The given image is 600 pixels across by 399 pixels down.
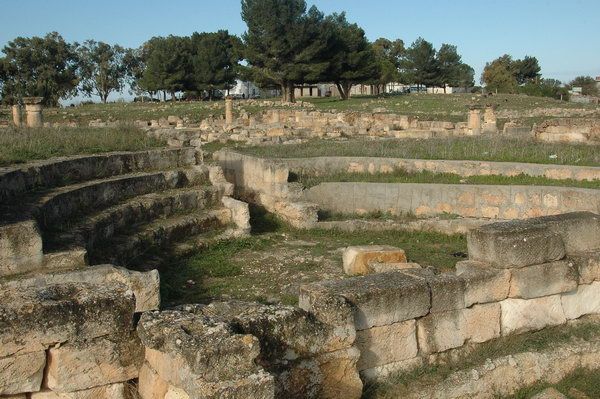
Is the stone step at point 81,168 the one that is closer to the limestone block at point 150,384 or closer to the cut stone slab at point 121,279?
the cut stone slab at point 121,279

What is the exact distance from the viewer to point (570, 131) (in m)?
21.4

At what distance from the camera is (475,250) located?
638 centimetres

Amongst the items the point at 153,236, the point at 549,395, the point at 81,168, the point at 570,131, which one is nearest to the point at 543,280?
the point at 549,395

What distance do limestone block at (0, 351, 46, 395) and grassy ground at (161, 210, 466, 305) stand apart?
11.4 feet

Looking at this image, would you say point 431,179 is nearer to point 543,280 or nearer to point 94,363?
point 543,280

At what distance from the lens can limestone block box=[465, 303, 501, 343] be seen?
19.1 ft

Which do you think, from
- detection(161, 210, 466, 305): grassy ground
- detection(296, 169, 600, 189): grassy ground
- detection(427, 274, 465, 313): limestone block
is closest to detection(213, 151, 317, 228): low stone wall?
detection(161, 210, 466, 305): grassy ground

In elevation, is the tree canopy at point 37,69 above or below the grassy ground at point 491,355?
above

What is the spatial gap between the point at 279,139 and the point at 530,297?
16233 mm

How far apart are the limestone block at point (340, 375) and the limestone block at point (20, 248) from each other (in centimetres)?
375

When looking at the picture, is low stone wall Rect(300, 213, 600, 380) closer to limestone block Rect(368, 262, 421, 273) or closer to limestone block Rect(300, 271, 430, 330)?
limestone block Rect(300, 271, 430, 330)

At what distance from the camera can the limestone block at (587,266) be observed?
6488 millimetres

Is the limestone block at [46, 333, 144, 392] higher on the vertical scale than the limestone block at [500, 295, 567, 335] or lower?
higher

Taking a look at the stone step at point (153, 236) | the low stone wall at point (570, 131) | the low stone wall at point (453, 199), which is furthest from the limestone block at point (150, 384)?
the low stone wall at point (570, 131)
